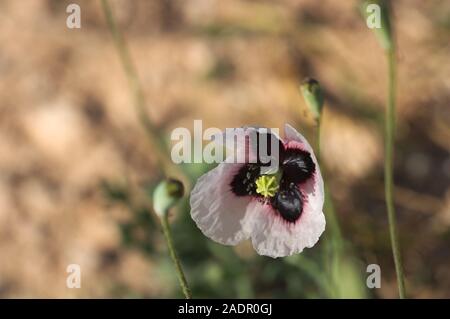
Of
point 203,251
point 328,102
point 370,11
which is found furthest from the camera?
point 328,102

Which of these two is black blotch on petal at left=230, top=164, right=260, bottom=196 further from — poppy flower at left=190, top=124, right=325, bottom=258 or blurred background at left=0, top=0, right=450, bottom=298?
blurred background at left=0, top=0, right=450, bottom=298

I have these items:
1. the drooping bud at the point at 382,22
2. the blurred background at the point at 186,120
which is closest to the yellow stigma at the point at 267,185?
the drooping bud at the point at 382,22

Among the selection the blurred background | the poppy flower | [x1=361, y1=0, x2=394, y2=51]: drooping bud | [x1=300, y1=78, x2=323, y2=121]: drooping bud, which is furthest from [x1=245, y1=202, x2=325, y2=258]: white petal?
the blurred background

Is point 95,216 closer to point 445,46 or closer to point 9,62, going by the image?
point 9,62

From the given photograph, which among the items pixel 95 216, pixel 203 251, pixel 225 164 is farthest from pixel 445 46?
pixel 225 164
